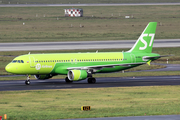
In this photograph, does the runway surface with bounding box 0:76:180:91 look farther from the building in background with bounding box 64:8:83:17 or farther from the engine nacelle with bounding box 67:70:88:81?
the building in background with bounding box 64:8:83:17

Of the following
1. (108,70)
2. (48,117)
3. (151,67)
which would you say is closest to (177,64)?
(151,67)

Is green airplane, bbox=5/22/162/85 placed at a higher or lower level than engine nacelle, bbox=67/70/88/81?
higher

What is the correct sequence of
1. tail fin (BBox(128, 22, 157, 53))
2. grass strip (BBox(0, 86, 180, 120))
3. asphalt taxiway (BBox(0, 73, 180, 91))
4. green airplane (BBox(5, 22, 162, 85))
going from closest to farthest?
grass strip (BBox(0, 86, 180, 120))
asphalt taxiway (BBox(0, 73, 180, 91))
green airplane (BBox(5, 22, 162, 85))
tail fin (BBox(128, 22, 157, 53))

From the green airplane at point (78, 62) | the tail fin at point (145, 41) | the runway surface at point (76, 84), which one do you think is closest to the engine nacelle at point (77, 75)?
the green airplane at point (78, 62)

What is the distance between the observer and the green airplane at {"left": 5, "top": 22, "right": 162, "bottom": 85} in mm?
48562

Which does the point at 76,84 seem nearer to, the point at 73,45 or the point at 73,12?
the point at 73,45

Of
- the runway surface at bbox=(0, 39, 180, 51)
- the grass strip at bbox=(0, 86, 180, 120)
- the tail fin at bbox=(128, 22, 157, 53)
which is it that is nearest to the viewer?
the grass strip at bbox=(0, 86, 180, 120)

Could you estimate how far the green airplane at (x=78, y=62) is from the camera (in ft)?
159

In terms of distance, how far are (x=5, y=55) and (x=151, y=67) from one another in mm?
31007

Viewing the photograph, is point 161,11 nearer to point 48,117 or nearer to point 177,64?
point 177,64

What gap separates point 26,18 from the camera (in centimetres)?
15025

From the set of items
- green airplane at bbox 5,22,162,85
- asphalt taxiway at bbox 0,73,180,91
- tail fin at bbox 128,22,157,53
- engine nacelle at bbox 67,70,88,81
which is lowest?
asphalt taxiway at bbox 0,73,180,91

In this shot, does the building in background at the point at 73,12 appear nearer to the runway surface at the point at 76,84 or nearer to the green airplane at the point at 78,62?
the green airplane at the point at 78,62

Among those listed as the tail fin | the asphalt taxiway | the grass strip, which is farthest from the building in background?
the grass strip
